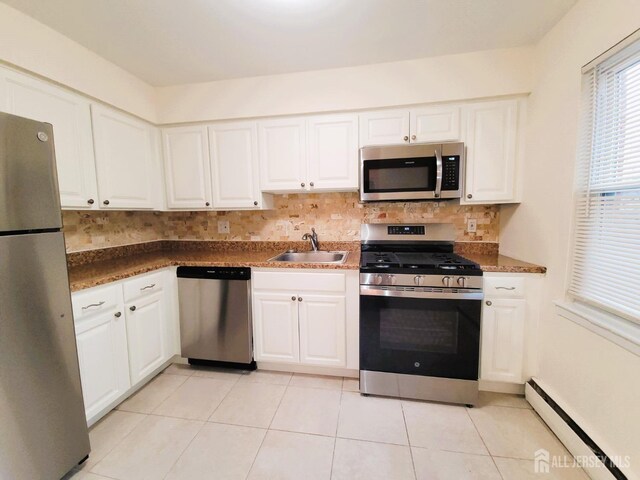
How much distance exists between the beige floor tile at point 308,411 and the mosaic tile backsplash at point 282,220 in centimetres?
125

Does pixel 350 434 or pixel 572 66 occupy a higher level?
pixel 572 66

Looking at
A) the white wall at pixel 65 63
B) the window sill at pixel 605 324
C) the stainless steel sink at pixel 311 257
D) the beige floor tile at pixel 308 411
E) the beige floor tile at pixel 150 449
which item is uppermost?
the white wall at pixel 65 63

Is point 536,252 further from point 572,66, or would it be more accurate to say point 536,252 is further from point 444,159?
point 572,66

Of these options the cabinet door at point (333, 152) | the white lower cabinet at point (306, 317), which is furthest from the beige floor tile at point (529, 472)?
the cabinet door at point (333, 152)

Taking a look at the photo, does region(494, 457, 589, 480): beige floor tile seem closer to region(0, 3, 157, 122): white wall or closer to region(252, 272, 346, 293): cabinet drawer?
region(252, 272, 346, 293): cabinet drawer

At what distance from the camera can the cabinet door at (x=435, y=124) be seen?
1.89 meters

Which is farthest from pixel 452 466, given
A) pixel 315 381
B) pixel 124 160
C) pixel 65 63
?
pixel 65 63

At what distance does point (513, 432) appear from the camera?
1485 mm

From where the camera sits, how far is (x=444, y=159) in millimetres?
1876

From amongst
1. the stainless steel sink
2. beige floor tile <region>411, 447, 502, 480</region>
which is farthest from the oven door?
the stainless steel sink

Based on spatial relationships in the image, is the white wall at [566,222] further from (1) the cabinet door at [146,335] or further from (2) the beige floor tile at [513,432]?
(1) the cabinet door at [146,335]

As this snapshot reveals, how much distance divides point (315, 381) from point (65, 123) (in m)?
2.39

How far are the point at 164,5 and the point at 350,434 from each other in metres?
2.56

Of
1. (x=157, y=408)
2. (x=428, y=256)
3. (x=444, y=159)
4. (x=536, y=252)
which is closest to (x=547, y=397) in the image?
(x=536, y=252)
